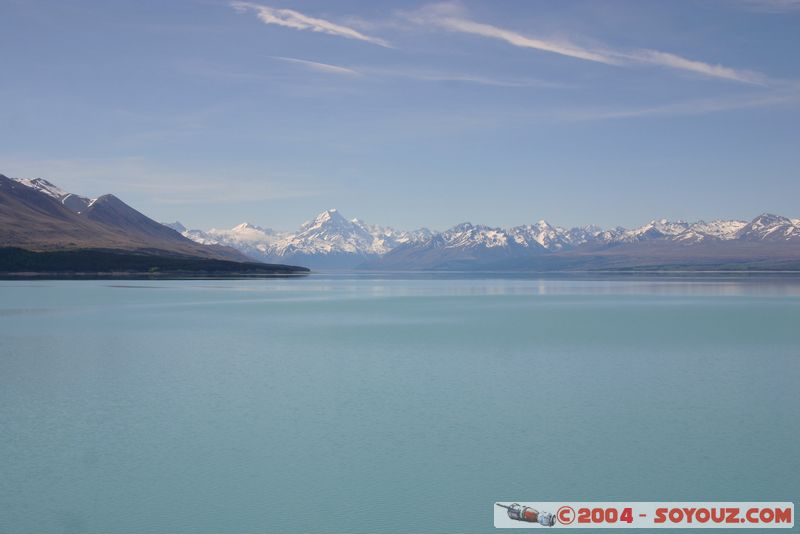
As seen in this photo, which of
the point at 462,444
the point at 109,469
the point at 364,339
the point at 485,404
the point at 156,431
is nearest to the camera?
the point at 109,469

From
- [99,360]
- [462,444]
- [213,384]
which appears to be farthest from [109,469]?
[99,360]

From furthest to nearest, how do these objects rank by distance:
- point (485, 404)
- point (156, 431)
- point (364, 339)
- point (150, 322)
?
point (150, 322), point (364, 339), point (485, 404), point (156, 431)

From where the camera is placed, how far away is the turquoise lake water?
1516 centimetres

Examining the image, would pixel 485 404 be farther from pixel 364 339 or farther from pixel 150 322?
pixel 150 322

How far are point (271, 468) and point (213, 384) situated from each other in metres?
11.7

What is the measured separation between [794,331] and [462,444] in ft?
122

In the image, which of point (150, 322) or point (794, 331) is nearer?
point (794, 331)

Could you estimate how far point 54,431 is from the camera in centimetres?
2055

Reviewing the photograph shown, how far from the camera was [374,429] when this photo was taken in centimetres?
2122

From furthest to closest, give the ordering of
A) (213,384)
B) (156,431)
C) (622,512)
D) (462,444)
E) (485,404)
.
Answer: (213,384), (485,404), (156,431), (462,444), (622,512)

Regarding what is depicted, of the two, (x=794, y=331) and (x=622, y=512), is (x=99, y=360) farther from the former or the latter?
(x=794, y=331)

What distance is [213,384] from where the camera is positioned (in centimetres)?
2836

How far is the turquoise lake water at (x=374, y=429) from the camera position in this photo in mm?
15156

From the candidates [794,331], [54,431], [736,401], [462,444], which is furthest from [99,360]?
[794,331]
